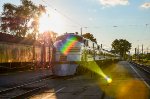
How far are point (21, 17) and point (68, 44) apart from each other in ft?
179

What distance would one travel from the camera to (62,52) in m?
29.9

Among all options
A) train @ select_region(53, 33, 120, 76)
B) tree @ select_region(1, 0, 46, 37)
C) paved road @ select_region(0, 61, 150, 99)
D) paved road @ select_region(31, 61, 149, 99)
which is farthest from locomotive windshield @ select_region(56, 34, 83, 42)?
tree @ select_region(1, 0, 46, 37)

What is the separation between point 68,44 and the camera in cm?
3045

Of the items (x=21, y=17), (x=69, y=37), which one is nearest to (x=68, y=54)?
(x=69, y=37)

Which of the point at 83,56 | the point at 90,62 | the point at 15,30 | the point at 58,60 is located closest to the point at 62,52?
the point at 58,60

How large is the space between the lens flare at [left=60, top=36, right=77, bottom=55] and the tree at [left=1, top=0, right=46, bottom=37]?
53134 mm

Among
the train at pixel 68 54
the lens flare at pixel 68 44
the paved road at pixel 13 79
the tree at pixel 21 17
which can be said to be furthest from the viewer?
the tree at pixel 21 17

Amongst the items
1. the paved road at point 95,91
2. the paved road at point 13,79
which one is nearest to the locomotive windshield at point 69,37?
the paved road at point 13,79

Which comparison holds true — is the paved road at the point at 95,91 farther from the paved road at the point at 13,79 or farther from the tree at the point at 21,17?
the tree at the point at 21,17

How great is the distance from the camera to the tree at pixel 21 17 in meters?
82.7

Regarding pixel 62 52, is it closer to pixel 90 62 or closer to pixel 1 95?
pixel 90 62

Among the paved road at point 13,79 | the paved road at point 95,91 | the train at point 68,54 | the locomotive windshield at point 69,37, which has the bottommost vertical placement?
the paved road at point 95,91

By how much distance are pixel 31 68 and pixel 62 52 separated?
15.8 metres

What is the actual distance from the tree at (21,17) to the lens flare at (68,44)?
5313 cm
